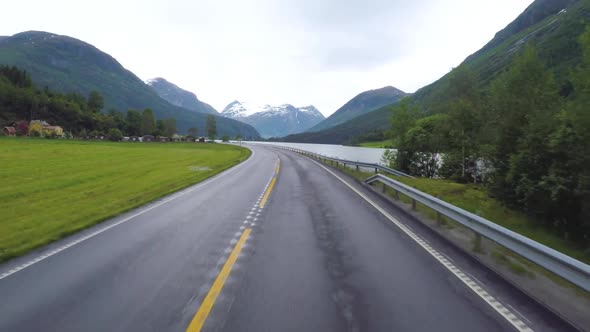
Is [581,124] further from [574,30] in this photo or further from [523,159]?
[574,30]

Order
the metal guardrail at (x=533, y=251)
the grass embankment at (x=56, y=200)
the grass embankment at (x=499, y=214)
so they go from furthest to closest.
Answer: the grass embankment at (x=499, y=214) → the grass embankment at (x=56, y=200) → the metal guardrail at (x=533, y=251)

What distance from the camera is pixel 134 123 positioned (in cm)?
12456

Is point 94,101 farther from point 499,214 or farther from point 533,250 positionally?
point 533,250

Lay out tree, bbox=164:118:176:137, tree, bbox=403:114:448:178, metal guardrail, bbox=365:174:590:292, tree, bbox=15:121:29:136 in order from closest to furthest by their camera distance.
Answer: metal guardrail, bbox=365:174:590:292
tree, bbox=403:114:448:178
tree, bbox=15:121:29:136
tree, bbox=164:118:176:137

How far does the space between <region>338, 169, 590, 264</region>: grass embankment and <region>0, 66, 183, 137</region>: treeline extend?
4275 inches

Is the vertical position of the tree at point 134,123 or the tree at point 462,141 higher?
the tree at point 134,123

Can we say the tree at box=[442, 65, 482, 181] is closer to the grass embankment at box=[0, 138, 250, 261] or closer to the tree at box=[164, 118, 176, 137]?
the grass embankment at box=[0, 138, 250, 261]

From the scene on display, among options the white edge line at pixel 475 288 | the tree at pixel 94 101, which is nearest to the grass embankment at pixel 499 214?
the white edge line at pixel 475 288

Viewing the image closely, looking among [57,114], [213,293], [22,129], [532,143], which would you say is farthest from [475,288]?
[57,114]

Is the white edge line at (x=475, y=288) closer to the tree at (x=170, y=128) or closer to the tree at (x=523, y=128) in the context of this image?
the tree at (x=523, y=128)

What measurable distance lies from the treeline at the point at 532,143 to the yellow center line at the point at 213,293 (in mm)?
9495

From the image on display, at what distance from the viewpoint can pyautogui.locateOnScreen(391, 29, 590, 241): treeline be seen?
8.82 metres

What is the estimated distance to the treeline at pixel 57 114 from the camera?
337 feet

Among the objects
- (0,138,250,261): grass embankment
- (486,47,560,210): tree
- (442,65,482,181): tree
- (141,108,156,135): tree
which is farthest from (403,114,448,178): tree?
(141,108,156,135): tree
